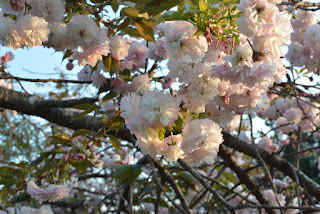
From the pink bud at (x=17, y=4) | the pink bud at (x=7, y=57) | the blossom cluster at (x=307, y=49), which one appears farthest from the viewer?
the pink bud at (x=7, y=57)

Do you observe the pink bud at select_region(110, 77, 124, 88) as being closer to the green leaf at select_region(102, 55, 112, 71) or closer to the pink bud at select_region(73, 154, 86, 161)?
the green leaf at select_region(102, 55, 112, 71)

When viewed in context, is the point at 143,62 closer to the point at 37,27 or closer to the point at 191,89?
the point at 37,27

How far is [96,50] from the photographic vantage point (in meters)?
1.09

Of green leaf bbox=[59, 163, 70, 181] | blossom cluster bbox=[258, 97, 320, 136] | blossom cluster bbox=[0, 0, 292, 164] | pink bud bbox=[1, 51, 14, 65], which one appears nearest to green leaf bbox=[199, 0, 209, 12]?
blossom cluster bbox=[0, 0, 292, 164]

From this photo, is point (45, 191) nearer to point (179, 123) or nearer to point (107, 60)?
point (107, 60)

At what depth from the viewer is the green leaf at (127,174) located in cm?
202

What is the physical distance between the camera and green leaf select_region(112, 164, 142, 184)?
2023 mm

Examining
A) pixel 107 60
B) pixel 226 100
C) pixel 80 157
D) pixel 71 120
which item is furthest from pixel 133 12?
pixel 80 157

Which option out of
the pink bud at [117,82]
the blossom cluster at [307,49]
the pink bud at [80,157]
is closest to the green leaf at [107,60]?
the pink bud at [117,82]

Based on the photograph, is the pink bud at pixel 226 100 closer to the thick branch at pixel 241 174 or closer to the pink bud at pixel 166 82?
the pink bud at pixel 166 82

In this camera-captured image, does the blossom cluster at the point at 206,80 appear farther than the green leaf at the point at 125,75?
No

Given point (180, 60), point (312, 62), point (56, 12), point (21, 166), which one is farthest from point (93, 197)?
point (180, 60)

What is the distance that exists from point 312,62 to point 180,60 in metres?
1.41

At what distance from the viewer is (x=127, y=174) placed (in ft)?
6.75
